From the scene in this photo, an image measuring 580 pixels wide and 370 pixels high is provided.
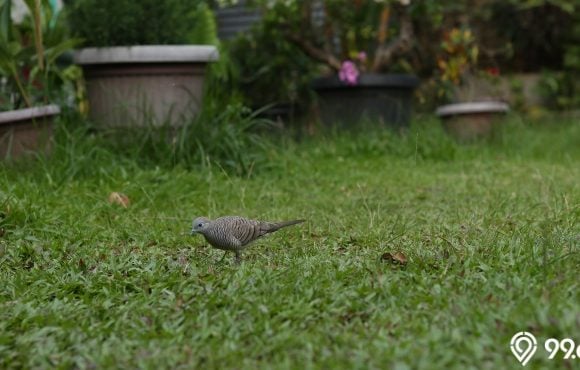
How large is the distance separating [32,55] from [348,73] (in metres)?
3.35

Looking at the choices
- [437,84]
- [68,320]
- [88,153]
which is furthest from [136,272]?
[437,84]

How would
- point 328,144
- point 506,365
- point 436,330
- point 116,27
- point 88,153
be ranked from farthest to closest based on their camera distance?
1. point 328,144
2. point 116,27
3. point 88,153
4. point 436,330
5. point 506,365

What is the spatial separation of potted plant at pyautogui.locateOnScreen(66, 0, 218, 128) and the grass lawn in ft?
1.82

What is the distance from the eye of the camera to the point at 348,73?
860 centimetres

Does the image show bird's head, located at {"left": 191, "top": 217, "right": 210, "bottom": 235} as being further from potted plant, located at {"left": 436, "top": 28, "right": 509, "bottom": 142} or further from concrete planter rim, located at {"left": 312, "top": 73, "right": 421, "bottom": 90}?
potted plant, located at {"left": 436, "top": 28, "right": 509, "bottom": 142}

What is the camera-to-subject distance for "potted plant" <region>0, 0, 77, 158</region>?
5754 mm

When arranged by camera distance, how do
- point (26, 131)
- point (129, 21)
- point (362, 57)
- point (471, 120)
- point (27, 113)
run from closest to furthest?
1. point (27, 113)
2. point (26, 131)
3. point (129, 21)
4. point (471, 120)
5. point (362, 57)

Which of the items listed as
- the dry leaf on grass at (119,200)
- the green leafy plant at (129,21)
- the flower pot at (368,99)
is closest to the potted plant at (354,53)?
the flower pot at (368,99)

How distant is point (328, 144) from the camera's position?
7824mm

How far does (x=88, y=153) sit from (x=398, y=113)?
3.76 metres

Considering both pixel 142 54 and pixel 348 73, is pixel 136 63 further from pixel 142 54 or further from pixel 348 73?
pixel 348 73

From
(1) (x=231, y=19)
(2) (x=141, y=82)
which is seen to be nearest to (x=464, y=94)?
(1) (x=231, y=19)

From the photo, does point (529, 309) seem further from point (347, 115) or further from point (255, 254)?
point (347, 115)

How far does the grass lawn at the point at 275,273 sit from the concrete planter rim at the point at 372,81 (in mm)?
2580
